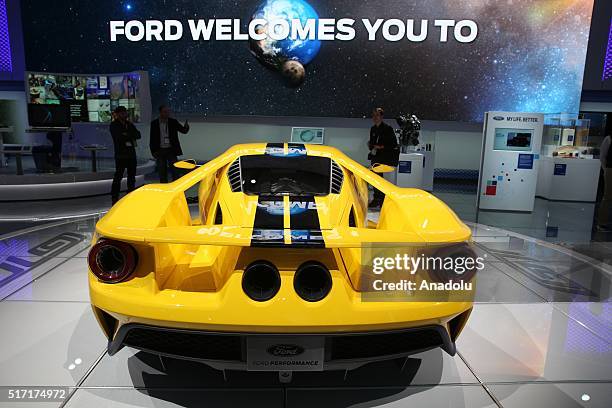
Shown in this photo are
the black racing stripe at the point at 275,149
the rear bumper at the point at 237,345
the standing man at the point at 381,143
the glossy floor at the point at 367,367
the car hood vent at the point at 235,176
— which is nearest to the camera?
the rear bumper at the point at 237,345

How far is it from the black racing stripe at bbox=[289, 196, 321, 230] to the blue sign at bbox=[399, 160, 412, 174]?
5.91 m

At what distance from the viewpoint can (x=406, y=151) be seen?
846cm

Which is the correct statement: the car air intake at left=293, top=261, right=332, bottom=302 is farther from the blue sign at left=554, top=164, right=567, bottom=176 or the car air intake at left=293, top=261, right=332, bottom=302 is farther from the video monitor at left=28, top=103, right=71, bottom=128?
the video monitor at left=28, top=103, right=71, bottom=128

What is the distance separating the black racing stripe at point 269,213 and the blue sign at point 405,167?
237 inches

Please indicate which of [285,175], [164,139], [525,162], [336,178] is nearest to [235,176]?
[285,175]

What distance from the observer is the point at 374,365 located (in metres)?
2.21

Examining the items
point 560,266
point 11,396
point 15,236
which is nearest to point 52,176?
point 15,236

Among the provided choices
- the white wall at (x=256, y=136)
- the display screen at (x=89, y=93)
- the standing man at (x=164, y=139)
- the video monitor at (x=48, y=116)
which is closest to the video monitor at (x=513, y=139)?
the white wall at (x=256, y=136)

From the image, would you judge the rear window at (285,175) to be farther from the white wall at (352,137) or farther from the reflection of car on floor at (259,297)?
the white wall at (352,137)

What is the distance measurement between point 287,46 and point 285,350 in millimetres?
9821

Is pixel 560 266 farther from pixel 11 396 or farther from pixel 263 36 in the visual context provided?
pixel 263 36

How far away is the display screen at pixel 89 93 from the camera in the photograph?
33.3 ft

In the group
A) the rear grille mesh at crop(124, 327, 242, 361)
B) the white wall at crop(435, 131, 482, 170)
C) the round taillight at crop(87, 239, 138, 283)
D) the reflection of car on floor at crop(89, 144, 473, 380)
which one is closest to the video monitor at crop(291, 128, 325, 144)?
the white wall at crop(435, 131, 482, 170)

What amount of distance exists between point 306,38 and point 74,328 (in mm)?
9283
